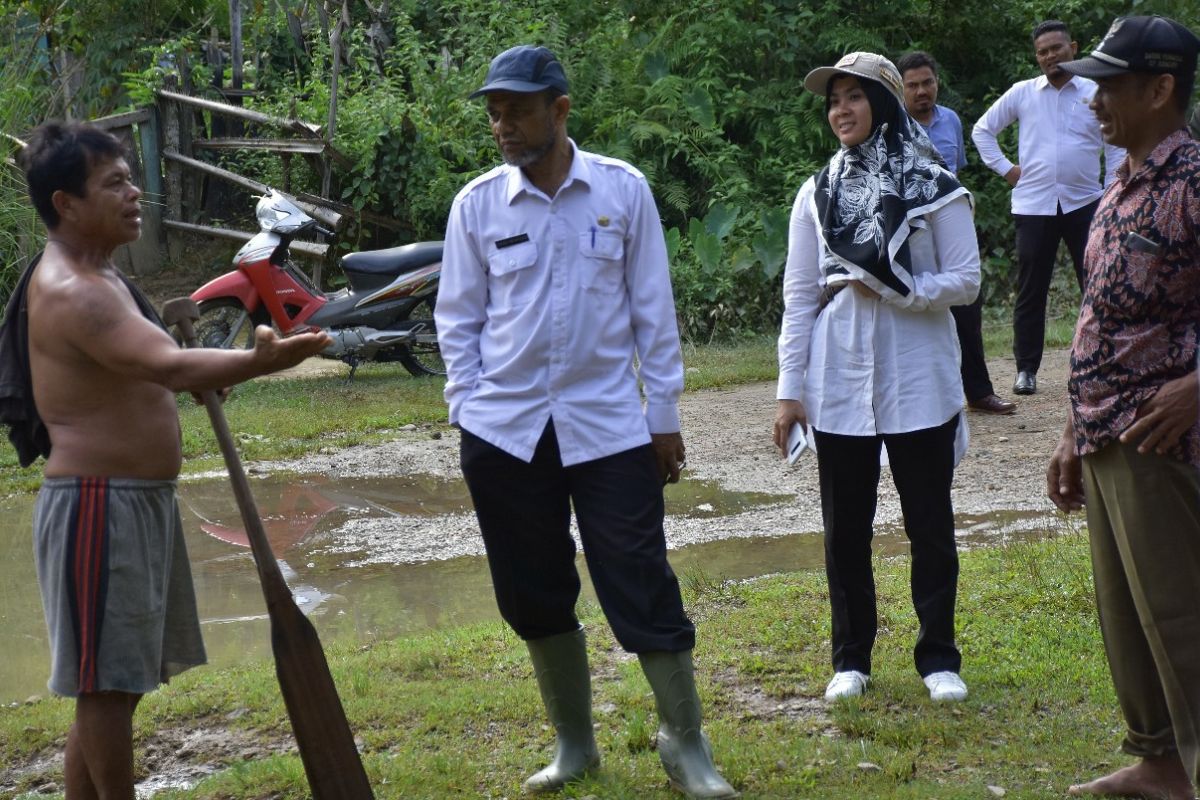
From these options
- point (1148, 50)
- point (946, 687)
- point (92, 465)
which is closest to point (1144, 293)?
point (1148, 50)

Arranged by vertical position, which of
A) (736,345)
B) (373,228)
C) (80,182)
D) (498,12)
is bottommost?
(736,345)

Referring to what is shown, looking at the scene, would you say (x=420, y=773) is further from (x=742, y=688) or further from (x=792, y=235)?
(x=792, y=235)

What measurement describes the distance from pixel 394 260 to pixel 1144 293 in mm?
8913

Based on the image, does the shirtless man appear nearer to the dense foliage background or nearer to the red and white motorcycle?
the red and white motorcycle

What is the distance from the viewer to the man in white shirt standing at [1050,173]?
29.6 feet

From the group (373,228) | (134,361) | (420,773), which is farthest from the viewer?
(373,228)

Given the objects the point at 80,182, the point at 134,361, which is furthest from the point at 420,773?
the point at 80,182

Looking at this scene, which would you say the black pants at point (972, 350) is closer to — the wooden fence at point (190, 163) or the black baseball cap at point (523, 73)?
the black baseball cap at point (523, 73)

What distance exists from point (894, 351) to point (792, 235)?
1.75ft

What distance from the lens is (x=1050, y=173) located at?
902 centimetres

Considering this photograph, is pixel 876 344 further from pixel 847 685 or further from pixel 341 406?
pixel 341 406

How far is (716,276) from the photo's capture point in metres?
13.3

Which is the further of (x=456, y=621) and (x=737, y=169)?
(x=737, y=169)

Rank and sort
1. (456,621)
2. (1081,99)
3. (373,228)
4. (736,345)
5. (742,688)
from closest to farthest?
(742,688), (456,621), (1081,99), (736,345), (373,228)
